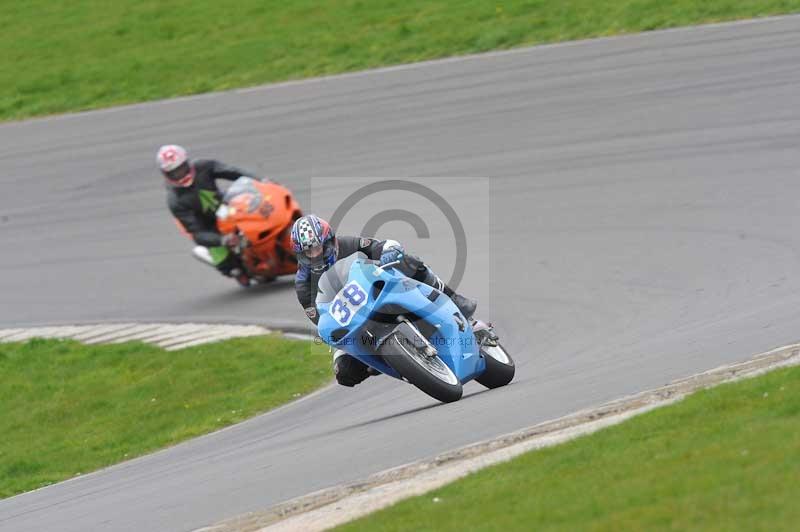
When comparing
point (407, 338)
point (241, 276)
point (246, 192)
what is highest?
→ point (407, 338)

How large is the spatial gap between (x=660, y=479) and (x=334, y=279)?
13.2 feet

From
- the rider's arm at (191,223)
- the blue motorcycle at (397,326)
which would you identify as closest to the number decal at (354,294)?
the blue motorcycle at (397,326)

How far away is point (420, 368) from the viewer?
29.8 feet

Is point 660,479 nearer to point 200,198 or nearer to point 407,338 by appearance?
point 407,338

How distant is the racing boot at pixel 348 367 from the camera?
9859 millimetres

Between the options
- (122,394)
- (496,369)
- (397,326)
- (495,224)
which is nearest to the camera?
(397,326)

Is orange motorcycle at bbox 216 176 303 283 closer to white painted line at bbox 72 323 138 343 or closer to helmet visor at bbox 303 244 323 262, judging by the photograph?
white painted line at bbox 72 323 138 343

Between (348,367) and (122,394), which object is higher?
(348,367)

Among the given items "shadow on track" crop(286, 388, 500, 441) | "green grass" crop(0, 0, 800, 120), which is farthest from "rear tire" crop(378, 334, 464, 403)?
"green grass" crop(0, 0, 800, 120)

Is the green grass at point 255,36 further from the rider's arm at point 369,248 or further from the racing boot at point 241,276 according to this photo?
the rider's arm at point 369,248

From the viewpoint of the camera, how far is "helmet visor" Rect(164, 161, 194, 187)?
16084 millimetres

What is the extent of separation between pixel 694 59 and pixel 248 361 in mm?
8748

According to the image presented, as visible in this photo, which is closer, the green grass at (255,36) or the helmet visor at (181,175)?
the helmet visor at (181,175)

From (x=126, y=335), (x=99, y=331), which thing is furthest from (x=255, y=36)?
(x=126, y=335)
